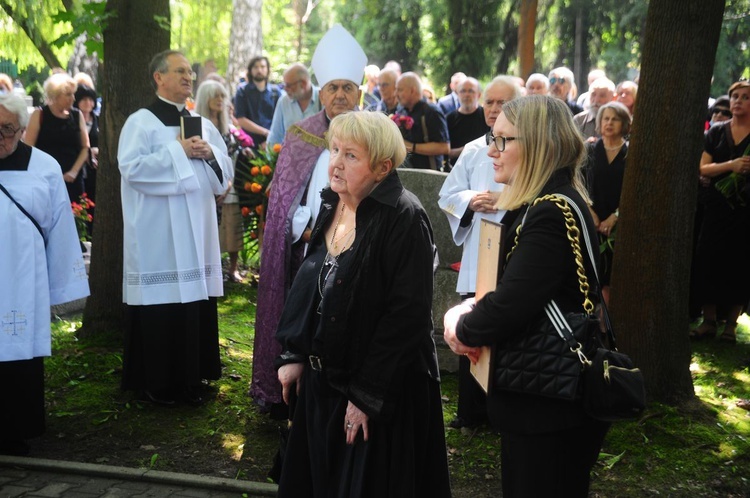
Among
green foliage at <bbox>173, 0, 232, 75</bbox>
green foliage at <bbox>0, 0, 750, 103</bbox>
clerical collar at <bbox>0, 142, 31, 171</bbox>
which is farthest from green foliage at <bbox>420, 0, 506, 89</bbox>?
clerical collar at <bbox>0, 142, 31, 171</bbox>

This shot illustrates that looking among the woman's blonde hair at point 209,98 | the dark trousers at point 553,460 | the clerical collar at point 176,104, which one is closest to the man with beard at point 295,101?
the woman's blonde hair at point 209,98

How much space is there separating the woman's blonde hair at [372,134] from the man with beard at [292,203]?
5.45 ft

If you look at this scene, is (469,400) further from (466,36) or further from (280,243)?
(466,36)

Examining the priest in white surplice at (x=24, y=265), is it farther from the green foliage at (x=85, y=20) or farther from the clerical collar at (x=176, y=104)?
the green foliage at (x=85, y=20)

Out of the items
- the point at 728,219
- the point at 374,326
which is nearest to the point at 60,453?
the point at 374,326

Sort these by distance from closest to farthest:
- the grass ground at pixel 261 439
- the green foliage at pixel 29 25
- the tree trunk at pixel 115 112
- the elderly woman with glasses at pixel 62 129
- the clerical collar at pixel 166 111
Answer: the grass ground at pixel 261 439 < the clerical collar at pixel 166 111 < the tree trunk at pixel 115 112 < the green foliage at pixel 29 25 < the elderly woman with glasses at pixel 62 129

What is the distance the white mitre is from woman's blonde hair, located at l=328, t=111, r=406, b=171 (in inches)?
75.8

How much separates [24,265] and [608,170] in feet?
15.3

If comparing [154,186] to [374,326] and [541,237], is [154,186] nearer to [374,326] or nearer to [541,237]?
[374,326]

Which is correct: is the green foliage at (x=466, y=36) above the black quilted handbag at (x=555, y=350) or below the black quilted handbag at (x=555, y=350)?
above

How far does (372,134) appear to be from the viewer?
11.3 feet

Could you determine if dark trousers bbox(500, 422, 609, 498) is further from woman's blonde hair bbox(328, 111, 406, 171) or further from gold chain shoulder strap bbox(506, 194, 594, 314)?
woman's blonde hair bbox(328, 111, 406, 171)

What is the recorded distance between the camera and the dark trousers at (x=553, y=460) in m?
2.85

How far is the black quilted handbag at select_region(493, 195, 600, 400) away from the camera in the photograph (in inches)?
107
